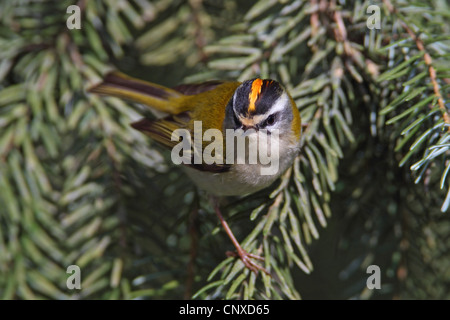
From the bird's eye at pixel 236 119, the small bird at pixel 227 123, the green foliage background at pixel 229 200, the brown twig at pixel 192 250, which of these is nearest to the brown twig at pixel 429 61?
the green foliage background at pixel 229 200

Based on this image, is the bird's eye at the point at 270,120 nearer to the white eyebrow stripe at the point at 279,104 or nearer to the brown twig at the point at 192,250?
the white eyebrow stripe at the point at 279,104

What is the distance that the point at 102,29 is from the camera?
1.91 m

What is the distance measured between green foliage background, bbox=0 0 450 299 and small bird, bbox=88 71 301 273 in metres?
0.05

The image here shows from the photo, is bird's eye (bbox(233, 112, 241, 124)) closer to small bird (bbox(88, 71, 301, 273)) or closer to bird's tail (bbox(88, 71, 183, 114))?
small bird (bbox(88, 71, 301, 273))

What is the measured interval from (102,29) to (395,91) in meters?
1.16

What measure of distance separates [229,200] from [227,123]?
34cm

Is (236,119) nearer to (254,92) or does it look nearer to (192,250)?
(254,92)

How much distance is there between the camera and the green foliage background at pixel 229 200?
1.49 meters

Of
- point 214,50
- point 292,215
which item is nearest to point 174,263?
point 292,215

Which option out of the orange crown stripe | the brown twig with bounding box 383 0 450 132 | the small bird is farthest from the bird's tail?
the brown twig with bounding box 383 0 450 132

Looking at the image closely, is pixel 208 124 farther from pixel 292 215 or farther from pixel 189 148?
pixel 292 215

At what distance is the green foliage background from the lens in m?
1.49

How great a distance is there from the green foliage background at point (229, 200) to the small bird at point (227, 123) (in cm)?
5

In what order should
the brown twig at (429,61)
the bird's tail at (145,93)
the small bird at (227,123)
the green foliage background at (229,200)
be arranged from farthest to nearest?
the bird's tail at (145,93)
the small bird at (227,123)
the green foliage background at (229,200)
the brown twig at (429,61)
